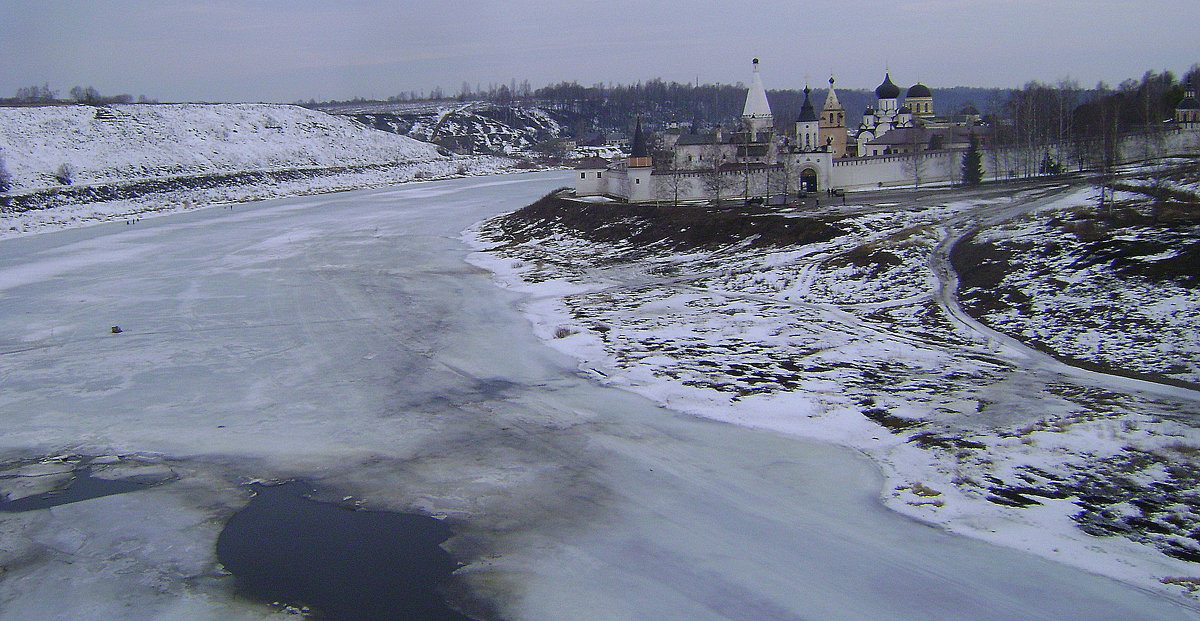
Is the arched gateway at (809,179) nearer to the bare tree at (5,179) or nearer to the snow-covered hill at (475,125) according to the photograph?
the bare tree at (5,179)

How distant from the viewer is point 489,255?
38750mm

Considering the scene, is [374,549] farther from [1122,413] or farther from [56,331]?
[56,331]

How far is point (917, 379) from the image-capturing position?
18234 millimetres

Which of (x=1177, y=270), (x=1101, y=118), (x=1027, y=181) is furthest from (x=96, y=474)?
(x=1101, y=118)

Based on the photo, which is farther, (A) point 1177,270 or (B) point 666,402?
(A) point 1177,270

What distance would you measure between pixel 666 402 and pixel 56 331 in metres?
18.2

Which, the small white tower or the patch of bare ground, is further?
the small white tower

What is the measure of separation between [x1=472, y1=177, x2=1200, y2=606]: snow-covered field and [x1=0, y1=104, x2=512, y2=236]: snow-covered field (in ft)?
146

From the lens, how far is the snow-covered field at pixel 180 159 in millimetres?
65812

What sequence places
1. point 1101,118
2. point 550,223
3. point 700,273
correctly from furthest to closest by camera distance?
point 1101,118
point 550,223
point 700,273

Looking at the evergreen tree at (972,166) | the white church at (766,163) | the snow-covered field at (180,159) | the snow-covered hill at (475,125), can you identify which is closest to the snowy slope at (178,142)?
the snow-covered field at (180,159)

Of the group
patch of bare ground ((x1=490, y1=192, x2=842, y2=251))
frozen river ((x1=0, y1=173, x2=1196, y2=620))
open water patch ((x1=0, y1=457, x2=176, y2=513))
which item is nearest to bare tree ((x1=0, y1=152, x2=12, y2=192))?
patch of bare ground ((x1=490, y1=192, x2=842, y2=251))

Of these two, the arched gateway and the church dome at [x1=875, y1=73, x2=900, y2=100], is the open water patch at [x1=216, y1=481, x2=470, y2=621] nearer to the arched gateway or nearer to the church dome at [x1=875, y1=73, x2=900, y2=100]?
the arched gateway

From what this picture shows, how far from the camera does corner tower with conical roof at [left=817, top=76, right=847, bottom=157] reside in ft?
181
